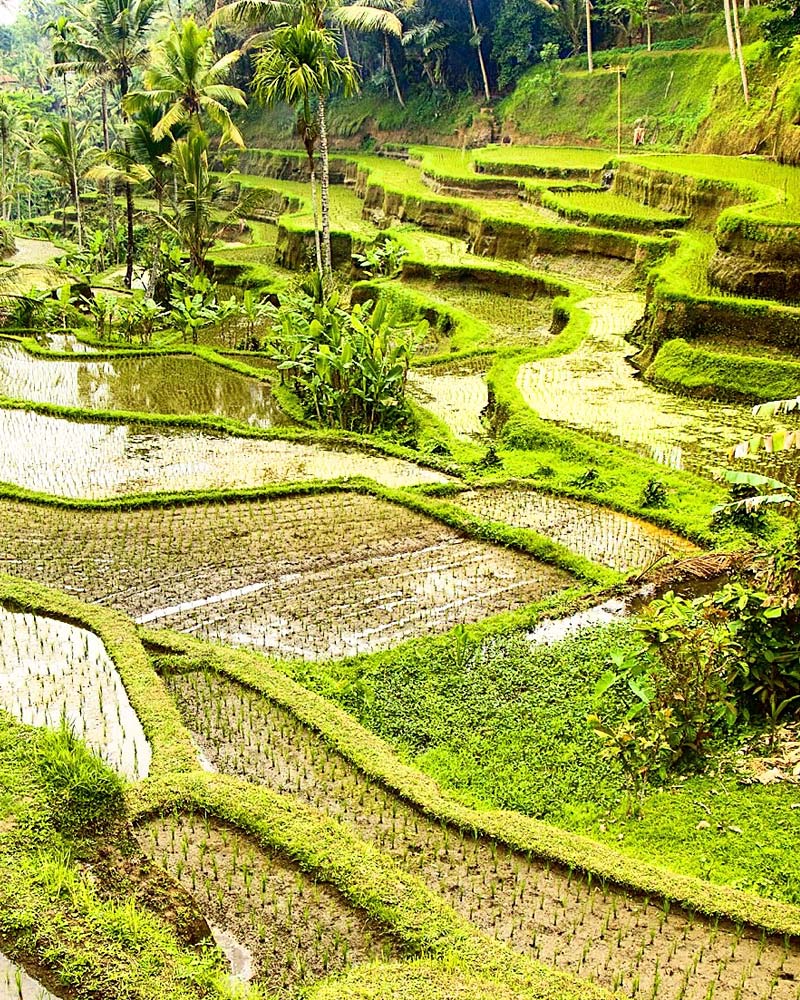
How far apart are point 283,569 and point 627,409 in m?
5.31

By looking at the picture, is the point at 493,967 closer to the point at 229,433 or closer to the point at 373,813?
the point at 373,813

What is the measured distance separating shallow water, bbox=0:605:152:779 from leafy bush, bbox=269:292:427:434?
17.5 feet

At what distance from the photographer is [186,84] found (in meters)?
17.3

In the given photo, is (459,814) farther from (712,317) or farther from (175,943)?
(712,317)

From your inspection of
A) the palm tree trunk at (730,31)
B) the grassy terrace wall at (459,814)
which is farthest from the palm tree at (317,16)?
the grassy terrace wall at (459,814)

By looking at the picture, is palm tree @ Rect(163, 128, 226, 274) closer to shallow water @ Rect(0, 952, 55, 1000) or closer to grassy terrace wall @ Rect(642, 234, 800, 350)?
grassy terrace wall @ Rect(642, 234, 800, 350)

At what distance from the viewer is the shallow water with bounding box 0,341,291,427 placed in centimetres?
1205

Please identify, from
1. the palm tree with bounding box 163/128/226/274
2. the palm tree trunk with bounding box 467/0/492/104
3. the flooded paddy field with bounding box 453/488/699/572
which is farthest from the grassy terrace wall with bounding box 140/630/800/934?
the palm tree trunk with bounding box 467/0/492/104

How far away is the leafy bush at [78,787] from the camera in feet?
11.9

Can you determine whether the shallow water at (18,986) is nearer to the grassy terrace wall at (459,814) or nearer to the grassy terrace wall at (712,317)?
the grassy terrace wall at (459,814)

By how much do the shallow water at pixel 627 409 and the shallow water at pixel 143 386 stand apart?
329 centimetres

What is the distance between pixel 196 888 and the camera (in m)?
3.79

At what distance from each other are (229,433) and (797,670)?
24.1 ft

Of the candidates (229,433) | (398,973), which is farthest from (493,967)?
(229,433)
